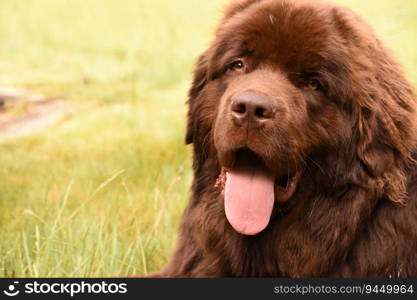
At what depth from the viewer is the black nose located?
2.81 m

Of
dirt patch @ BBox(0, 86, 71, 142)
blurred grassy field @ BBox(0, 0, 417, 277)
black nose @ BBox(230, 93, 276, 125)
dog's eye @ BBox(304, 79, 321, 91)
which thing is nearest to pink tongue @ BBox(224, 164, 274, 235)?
black nose @ BBox(230, 93, 276, 125)

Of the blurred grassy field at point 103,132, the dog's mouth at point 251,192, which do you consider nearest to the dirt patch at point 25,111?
the blurred grassy field at point 103,132

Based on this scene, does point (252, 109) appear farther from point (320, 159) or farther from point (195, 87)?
point (195, 87)

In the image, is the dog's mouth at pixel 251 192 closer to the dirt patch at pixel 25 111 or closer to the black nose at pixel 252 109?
the black nose at pixel 252 109

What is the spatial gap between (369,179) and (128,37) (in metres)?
8.84

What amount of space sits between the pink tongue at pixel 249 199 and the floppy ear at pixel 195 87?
48 cm

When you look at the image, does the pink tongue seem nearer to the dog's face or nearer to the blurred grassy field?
the dog's face

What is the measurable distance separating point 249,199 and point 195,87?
0.74 meters

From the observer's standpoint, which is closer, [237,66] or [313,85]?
[313,85]

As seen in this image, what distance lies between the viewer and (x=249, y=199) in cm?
306

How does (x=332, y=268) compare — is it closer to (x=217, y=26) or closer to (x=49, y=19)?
(x=217, y=26)

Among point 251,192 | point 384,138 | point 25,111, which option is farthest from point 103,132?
point 384,138

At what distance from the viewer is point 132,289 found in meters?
3.05

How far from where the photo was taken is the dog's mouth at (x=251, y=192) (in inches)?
120
